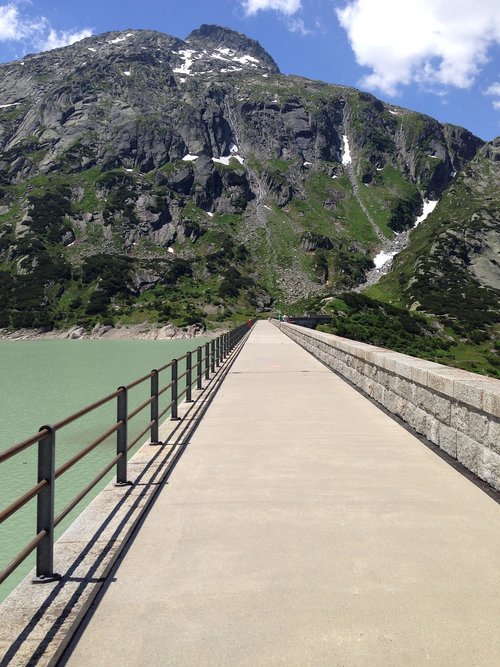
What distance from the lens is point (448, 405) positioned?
7.34 m

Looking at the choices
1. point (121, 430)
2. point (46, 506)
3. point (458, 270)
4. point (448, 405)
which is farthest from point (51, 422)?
point (458, 270)

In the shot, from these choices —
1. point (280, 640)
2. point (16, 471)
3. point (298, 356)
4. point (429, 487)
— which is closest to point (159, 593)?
point (280, 640)

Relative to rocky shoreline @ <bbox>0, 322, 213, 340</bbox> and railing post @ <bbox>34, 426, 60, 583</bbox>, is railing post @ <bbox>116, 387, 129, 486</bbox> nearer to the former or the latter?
railing post @ <bbox>34, 426, 60, 583</bbox>

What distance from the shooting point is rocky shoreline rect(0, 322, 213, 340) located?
101250mm

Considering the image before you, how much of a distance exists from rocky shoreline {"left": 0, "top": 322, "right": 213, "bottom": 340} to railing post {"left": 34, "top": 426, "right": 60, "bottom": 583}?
95812mm

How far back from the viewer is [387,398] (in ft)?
36.5

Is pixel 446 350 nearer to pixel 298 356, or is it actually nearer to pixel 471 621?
pixel 298 356

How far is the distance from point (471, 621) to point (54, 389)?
2776 centimetres

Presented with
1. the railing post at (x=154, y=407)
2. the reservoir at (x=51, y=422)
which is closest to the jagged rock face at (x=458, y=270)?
the reservoir at (x=51, y=422)

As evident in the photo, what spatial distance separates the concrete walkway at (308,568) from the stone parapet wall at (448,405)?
1.20 feet

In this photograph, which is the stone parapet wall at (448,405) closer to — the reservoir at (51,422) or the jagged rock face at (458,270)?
the reservoir at (51,422)

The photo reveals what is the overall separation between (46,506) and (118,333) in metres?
107

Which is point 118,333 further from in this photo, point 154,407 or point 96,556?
point 96,556

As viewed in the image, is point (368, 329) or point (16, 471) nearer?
point (16, 471)
